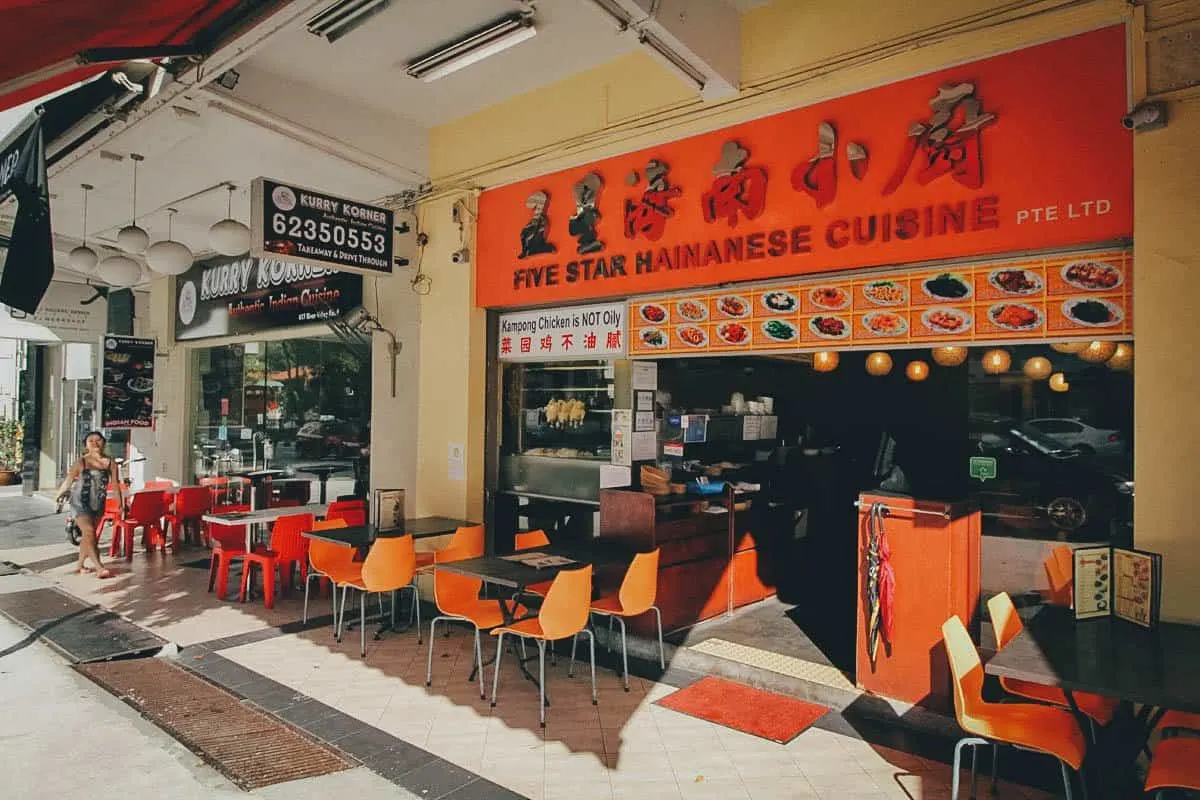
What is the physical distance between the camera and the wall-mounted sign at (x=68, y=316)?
483 inches

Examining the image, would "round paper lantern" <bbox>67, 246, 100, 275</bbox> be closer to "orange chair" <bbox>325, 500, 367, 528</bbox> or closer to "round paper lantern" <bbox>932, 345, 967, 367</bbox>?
"orange chair" <bbox>325, 500, 367, 528</bbox>

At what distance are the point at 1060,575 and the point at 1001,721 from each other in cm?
144

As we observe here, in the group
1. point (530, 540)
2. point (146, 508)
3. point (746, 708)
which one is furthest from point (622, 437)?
point (146, 508)

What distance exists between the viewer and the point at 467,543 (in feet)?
20.3

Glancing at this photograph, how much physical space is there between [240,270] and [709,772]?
9.65 meters

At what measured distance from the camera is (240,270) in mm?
10727

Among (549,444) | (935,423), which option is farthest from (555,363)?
(935,423)

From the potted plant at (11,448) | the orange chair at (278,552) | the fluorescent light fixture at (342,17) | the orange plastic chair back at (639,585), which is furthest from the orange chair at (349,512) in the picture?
the potted plant at (11,448)

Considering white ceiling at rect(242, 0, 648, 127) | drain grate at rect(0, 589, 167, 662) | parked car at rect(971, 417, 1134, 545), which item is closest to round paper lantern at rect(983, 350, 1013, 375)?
parked car at rect(971, 417, 1134, 545)

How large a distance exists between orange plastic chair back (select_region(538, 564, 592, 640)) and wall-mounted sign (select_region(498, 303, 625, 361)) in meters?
2.18

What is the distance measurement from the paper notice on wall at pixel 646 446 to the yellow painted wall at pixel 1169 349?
11.9 ft

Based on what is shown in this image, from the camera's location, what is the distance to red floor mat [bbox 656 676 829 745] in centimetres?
445

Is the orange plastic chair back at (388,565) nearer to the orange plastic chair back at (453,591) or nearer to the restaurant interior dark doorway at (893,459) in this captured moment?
the orange plastic chair back at (453,591)

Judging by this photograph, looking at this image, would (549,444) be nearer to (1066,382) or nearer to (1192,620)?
(1066,382)
